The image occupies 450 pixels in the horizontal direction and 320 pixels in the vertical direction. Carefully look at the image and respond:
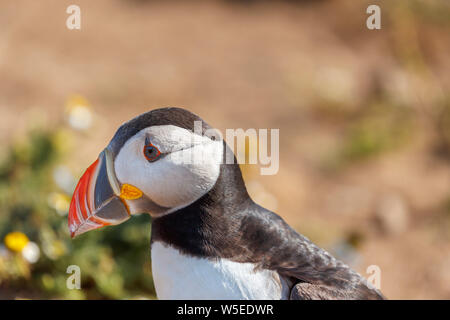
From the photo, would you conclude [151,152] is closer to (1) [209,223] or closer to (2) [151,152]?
(2) [151,152]

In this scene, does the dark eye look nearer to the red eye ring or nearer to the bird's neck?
the red eye ring

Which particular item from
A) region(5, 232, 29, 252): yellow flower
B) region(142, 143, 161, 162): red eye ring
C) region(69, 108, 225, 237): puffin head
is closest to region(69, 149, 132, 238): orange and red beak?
region(69, 108, 225, 237): puffin head

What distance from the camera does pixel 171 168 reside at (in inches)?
98.3

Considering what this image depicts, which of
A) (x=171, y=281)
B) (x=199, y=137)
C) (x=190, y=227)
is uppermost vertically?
(x=199, y=137)

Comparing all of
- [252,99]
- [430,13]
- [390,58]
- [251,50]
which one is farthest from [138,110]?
[430,13]

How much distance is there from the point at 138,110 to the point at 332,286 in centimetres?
444

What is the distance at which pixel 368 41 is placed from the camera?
820 centimetres

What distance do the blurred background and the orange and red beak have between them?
1.08 m

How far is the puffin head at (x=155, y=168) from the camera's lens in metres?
2.50

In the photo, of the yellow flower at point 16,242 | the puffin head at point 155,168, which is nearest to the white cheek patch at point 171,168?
the puffin head at point 155,168

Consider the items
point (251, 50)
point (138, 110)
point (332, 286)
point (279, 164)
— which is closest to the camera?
point (332, 286)

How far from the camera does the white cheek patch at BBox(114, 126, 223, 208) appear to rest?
250cm

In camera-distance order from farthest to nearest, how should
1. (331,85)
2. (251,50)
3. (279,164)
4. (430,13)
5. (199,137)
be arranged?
(251,50) < (430,13) < (331,85) < (279,164) < (199,137)

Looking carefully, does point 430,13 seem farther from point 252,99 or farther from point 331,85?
point 252,99
